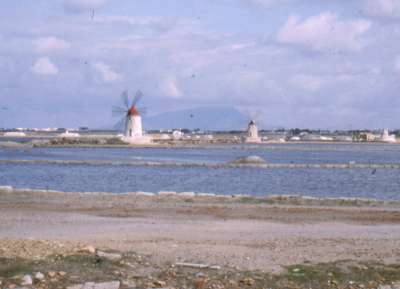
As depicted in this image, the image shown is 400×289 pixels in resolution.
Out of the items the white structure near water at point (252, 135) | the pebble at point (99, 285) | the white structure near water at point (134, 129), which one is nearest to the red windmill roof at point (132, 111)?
the white structure near water at point (134, 129)

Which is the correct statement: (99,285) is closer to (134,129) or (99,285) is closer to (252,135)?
(134,129)

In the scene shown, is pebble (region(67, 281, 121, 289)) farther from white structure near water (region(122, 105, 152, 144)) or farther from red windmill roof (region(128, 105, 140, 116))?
white structure near water (region(122, 105, 152, 144))

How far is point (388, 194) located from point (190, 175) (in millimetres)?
17805

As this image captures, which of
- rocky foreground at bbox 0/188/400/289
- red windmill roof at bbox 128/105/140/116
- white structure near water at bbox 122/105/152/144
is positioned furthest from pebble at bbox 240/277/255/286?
white structure near water at bbox 122/105/152/144

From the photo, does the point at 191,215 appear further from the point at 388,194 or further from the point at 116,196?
the point at 388,194

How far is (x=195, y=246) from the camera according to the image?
1245 cm

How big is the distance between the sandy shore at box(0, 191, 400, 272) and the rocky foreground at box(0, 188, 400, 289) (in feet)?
0.07

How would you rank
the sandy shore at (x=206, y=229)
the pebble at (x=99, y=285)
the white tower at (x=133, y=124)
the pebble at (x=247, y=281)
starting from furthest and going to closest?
the white tower at (x=133, y=124)
the sandy shore at (x=206, y=229)
the pebble at (x=247, y=281)
the pebble at (x=99, y=285)

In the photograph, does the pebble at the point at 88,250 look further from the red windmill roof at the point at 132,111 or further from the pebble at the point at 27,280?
the red windmill roof at the point at 132,111

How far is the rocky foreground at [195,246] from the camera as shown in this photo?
9.98m

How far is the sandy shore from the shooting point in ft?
38.4

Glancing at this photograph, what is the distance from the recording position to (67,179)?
4269 cm

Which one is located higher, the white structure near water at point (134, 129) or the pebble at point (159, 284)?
the white structure near water at point (134, 129)

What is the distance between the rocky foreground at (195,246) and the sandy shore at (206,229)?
20 millimetres
